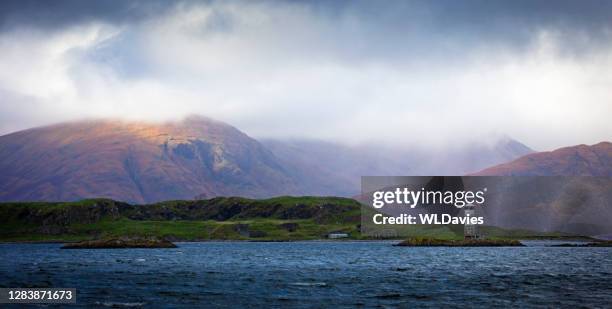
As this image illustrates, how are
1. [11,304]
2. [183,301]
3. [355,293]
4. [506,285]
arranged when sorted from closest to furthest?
[11,304] < [183,301] < [355,293] < [506,285]

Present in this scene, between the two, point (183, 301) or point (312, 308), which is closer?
point (312, 308)

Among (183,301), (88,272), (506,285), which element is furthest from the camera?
(88,272)

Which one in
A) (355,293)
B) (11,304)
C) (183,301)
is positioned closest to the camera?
(11,304)

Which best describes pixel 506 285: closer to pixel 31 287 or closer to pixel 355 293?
pixel 355 293

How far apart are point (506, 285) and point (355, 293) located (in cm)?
2686

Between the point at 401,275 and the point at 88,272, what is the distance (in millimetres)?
61270

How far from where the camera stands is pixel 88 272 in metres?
143

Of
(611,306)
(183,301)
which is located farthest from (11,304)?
(611,306)

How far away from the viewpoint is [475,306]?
86.2 metres

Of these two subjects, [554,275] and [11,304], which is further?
[554,275]

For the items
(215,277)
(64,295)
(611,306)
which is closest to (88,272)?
(215,277)

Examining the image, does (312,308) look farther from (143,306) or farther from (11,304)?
(11,304)

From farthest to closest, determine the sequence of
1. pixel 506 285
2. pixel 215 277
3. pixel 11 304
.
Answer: pixel 215 277 < pixel 506 285 < pixel 11 304

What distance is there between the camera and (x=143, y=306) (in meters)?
85.8
